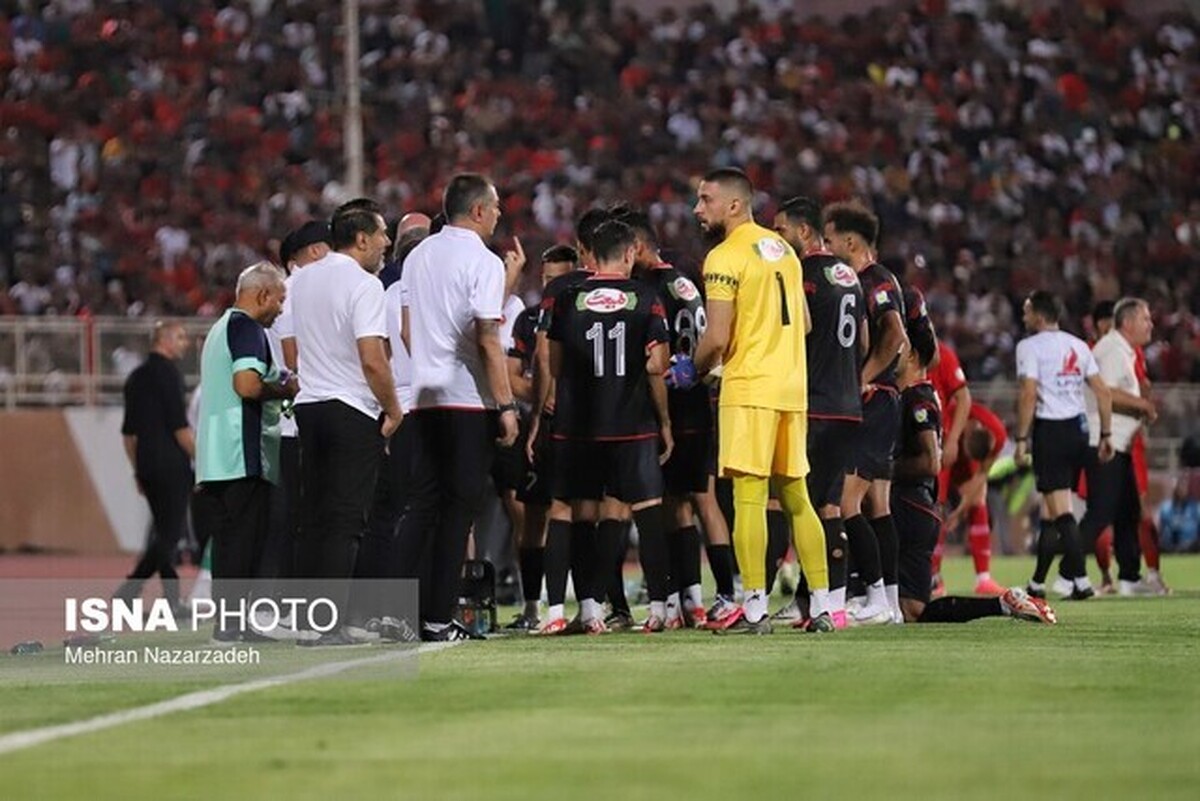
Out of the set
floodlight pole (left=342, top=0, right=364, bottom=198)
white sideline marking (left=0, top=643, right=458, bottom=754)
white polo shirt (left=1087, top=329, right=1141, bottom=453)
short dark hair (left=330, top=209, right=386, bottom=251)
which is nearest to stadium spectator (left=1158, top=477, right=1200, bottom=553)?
floodlight pole (left=342, top=0, right=364, bottom=198)

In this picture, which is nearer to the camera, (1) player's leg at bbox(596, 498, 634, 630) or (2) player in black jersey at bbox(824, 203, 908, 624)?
(1) player's leg at bbox(596, 498, 634, 630)

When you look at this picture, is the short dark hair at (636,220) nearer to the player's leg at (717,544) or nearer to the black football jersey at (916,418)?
the player's leg at (717,544)

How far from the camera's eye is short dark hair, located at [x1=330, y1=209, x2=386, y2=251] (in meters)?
12.4

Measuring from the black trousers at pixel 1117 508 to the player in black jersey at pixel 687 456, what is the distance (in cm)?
527

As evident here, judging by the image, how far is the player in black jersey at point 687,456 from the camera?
1372 cm

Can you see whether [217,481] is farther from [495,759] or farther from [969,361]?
[969,361]

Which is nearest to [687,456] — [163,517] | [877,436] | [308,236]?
[877,436]

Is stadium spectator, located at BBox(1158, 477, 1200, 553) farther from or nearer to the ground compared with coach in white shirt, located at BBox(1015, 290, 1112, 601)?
nearer to the ground

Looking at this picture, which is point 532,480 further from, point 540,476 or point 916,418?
point 916,418

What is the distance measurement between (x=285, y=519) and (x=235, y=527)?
4.42 ft

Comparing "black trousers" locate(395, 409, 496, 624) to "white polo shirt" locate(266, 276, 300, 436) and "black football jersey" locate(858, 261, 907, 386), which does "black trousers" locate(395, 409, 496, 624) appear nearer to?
"white polo shirt" locate(266, 276, 300, 436)

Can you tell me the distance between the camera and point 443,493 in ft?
40.4

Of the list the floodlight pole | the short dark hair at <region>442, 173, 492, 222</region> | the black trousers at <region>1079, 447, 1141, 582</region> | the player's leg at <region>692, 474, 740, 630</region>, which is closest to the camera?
the short dark hair at <region>442, 173, 492, 222</region>

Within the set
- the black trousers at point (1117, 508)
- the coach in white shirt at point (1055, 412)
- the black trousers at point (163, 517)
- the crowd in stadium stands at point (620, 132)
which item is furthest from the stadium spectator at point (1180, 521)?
the black trousers at point (163, 517)
